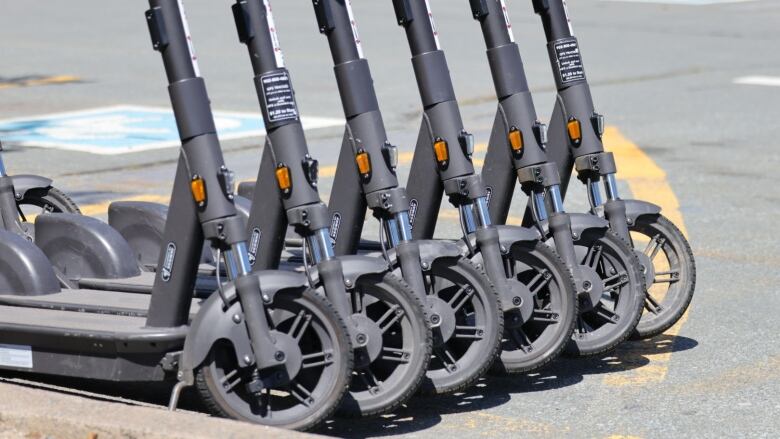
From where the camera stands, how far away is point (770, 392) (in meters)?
6.23

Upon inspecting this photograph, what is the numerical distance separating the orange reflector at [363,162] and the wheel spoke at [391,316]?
63 centimetres

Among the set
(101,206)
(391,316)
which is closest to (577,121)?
(391,316)

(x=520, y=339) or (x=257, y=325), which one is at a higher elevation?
(x=257, y=325)

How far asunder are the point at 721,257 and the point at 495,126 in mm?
2839

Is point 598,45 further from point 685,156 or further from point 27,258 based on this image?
point 27,258

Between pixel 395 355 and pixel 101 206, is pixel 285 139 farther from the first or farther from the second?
pixel 101 206

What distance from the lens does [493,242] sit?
620 centimetres

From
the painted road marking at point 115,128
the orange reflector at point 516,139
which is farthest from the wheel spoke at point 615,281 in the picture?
the painted road marking at point 115,128

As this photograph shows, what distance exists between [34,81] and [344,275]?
13.8 meters

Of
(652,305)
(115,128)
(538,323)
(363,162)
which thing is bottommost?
(652,305)

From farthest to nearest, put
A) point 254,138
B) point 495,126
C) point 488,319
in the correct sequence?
1. point 254,138
2. point 495,126
3. point 488,319

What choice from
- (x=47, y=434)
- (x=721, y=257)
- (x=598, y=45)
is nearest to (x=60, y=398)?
(x=47, y=434)

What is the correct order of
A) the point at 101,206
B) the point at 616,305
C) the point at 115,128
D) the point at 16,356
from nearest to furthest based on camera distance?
the point at 16,356 → the point at 616,305 → the point at 101,206 → the point at 115,128

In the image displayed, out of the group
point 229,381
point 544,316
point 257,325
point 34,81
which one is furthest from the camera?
point 34,81
